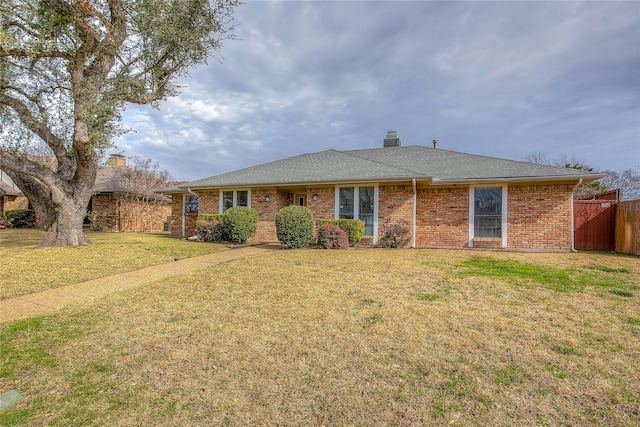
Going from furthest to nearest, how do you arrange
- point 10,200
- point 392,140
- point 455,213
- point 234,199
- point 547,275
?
point 10,200 → point 392,140 → point 234,199 → point 455,213 → point 547,275

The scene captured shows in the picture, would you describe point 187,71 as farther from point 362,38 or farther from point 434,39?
point 434,39

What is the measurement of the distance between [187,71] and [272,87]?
4.46m

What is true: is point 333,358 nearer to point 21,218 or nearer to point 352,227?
point 352,227

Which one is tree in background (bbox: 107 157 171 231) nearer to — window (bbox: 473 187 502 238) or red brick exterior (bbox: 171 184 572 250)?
red brick exterior (bbox: 171 184 572 250)

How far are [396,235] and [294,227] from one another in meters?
3.76

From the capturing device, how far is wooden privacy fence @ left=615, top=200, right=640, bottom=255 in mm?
9758

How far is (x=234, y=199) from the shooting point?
14312mm

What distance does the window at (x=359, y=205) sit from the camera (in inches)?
467

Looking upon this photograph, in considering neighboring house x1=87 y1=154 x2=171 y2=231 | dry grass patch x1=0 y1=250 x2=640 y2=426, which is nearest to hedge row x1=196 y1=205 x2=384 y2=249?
dry grass patch x1=0 y1=250 x2=640 y2=426

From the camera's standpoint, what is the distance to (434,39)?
1105 centimetres

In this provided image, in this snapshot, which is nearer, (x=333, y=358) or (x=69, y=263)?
(x=333, y=358)

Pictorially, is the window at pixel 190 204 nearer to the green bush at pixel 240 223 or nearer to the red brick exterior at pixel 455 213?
the green bush at pixel 240 223

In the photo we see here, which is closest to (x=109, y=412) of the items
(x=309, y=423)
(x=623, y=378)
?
(x=309, y=423)

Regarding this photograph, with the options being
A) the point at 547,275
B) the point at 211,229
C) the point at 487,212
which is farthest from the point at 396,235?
the point at 211,229
